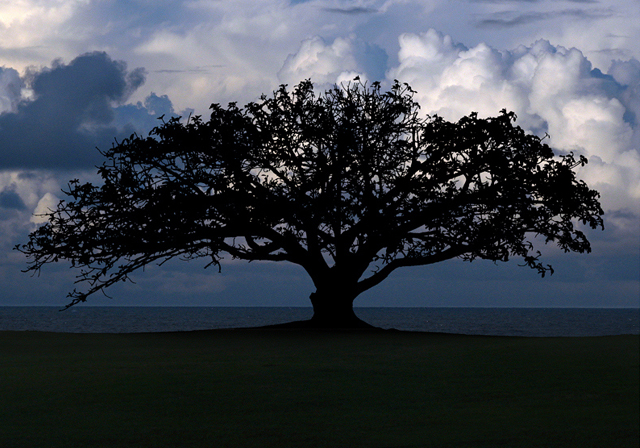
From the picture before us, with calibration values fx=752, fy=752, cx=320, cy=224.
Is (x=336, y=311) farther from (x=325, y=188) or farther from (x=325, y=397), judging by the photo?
(x=325, y=397)

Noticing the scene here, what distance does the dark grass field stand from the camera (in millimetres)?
8781

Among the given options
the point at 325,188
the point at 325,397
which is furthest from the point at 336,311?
the point at 325,397

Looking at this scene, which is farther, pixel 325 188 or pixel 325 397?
pixel 325 188

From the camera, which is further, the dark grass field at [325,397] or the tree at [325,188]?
the tree at [325,188]

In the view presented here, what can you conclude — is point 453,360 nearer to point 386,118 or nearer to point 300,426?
point 300,426

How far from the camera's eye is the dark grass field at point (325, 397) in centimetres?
878

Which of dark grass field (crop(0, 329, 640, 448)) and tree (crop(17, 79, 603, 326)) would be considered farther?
tree (crop(17, 79, 603, 326))

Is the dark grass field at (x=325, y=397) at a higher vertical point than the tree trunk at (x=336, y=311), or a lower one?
lower

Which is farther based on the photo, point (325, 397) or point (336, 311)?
point (336, 311)

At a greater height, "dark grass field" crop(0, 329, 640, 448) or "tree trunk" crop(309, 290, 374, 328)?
"tree trunk" crop(309, 290, 374, 328)

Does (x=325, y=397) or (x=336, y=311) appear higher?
(x=336, y=311)

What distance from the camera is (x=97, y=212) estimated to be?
30.0 m

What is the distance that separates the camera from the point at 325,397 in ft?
38.0

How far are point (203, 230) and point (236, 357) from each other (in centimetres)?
1221
